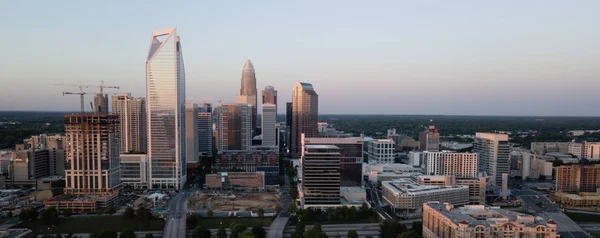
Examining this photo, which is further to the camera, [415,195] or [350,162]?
[350,162]

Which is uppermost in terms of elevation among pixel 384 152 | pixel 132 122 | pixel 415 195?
pixel 132 122

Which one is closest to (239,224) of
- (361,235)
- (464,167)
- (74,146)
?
(361,235)

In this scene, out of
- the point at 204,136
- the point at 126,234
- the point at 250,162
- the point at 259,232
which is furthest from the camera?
the point at 204,136

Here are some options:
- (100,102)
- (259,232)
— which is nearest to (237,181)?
(259,232)

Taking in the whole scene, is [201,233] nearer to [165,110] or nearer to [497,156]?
[165,110]

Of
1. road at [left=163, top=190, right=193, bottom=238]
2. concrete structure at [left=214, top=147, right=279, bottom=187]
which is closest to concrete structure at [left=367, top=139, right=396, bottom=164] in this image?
concrete structure at [left=214, top=147, right=279, bottom=187]

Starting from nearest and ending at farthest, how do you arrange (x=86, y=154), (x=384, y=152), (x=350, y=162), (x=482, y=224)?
(x=482, y=224) < (x=86, y=154) < (x=350, y=162) < (x=384, y=152)

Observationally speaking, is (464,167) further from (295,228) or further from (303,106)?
(303,106)
